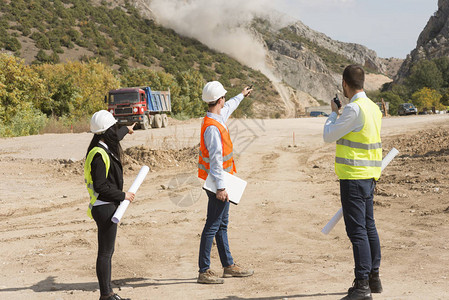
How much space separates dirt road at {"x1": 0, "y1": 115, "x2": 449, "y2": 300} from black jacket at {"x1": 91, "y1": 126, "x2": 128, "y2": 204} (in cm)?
118

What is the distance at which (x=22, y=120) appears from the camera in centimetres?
2997

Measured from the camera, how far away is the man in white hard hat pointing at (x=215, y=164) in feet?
15.5

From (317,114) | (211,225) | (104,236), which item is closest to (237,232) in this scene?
(211,225)

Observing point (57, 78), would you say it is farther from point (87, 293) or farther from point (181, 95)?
point (87, 293)

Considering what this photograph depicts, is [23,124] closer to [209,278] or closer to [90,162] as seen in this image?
[209,278]

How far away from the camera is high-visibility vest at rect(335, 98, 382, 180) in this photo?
411 centimetres

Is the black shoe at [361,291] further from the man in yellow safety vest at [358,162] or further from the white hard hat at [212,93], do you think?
the white hard hat at [212,93]

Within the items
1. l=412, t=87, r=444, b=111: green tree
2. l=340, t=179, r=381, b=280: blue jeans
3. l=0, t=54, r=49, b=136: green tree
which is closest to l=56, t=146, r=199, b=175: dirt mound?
l=340, t=179, r=381, b=280: blue jeans

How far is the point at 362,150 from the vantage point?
4.14 m

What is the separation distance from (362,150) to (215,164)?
142 centimetres

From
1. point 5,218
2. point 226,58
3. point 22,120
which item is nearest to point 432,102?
point 226,58

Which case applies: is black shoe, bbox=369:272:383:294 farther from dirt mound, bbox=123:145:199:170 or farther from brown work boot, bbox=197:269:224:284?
dirt mound, bbox=123:145:199:170

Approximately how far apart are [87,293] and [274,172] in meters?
9.85

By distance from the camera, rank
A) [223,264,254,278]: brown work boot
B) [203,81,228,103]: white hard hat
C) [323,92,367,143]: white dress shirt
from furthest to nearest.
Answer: [223,264,254,278]: brown work boot
[203,81,228,103]: white hard hat
[323,92,367,143]: white dress shirt
